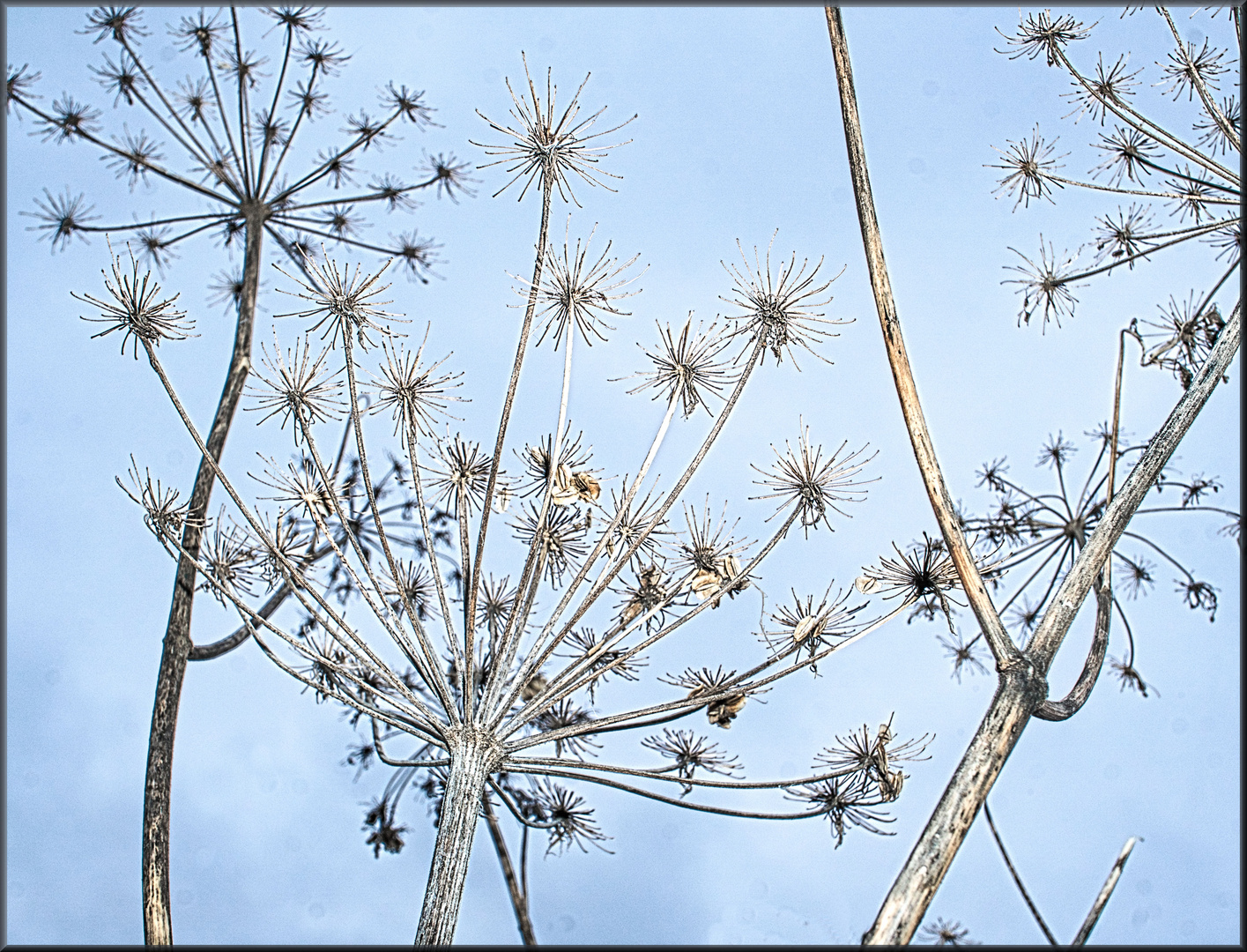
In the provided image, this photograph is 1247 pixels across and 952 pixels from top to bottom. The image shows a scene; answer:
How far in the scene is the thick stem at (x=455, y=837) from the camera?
5824mm

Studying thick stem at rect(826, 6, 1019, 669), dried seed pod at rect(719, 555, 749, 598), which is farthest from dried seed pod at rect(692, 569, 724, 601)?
thick stem at rect(826, 6, 1019, 669)

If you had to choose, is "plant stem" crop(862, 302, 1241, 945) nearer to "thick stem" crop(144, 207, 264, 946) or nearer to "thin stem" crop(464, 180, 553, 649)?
"thin stem" crop(464, 180, 553, 649)

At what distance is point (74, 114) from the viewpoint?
34.6 feet

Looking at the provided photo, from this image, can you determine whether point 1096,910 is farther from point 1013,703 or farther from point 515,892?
point 515,892

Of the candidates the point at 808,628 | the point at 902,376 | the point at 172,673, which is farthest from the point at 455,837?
the point at 902,376

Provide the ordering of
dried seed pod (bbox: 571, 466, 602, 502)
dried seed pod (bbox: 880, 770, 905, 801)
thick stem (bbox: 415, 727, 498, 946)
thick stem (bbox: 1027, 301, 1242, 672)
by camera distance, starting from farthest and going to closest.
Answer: dried seed pod (bbox: 571, 466, 602, 502) → dried seed pod (bbox: 880, 770, 905, 801) → thick stem (bbox: 1027, 301, 1242, 672) → thick stem (bbox: 415, 727, 498, 946)

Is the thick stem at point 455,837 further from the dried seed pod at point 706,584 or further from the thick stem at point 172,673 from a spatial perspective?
Result: the thick stem at point 172,673

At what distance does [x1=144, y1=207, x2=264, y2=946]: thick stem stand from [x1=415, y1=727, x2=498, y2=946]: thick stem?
2.20 m

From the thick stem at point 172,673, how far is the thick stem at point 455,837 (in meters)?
2.20

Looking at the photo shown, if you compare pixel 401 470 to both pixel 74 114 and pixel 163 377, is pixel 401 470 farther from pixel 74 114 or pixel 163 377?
pixel 74 114

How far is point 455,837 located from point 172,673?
3.44 metres

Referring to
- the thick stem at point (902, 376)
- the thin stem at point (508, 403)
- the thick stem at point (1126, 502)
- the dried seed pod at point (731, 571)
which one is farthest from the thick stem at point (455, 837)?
the thick stem at point (1126, 502)

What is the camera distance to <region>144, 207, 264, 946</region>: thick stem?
7387 mm

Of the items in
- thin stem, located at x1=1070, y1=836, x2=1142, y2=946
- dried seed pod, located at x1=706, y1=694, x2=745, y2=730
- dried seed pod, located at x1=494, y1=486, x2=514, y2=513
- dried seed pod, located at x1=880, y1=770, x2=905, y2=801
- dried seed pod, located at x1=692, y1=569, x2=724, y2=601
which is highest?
dried seed pod, located at x1=494, y1=486, x2=514, y2=513
